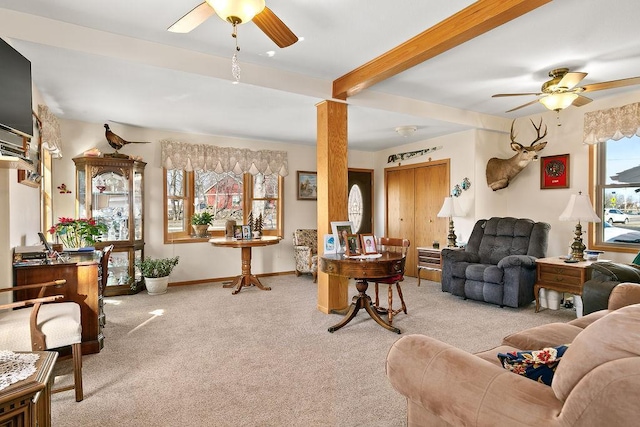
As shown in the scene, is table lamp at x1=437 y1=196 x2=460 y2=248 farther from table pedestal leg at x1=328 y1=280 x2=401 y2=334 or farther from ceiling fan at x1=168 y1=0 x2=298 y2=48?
ceiling fan at x1=168 y1=0 x2=298 y2=48

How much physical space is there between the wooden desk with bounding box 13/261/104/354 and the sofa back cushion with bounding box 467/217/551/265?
14.1 ft

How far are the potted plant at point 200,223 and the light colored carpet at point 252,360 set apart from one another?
1327mm

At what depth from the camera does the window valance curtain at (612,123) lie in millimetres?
4105

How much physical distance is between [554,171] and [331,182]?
319 cm

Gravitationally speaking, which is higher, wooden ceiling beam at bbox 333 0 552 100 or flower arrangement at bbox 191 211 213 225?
wooden ceiling beam at bbox 333 0 552 100

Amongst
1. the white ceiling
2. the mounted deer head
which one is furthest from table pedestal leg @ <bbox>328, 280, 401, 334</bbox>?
the mounted deer head

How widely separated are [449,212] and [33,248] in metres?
4.85

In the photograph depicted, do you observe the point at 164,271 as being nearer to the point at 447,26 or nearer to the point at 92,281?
the point at 92,281

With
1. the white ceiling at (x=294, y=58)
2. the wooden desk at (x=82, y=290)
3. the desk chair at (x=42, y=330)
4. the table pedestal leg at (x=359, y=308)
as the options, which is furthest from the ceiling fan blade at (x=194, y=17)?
the table pedestal leg at (x=359, y=308)

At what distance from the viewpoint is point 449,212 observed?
540 cm

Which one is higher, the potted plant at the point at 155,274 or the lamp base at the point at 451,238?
the lamp base at the point at 451,238

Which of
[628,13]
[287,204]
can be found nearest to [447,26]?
[628,13]

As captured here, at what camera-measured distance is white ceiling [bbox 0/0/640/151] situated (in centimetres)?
255

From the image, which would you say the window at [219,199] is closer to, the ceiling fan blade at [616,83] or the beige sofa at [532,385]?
the ceiling fan blade at [616,83]
